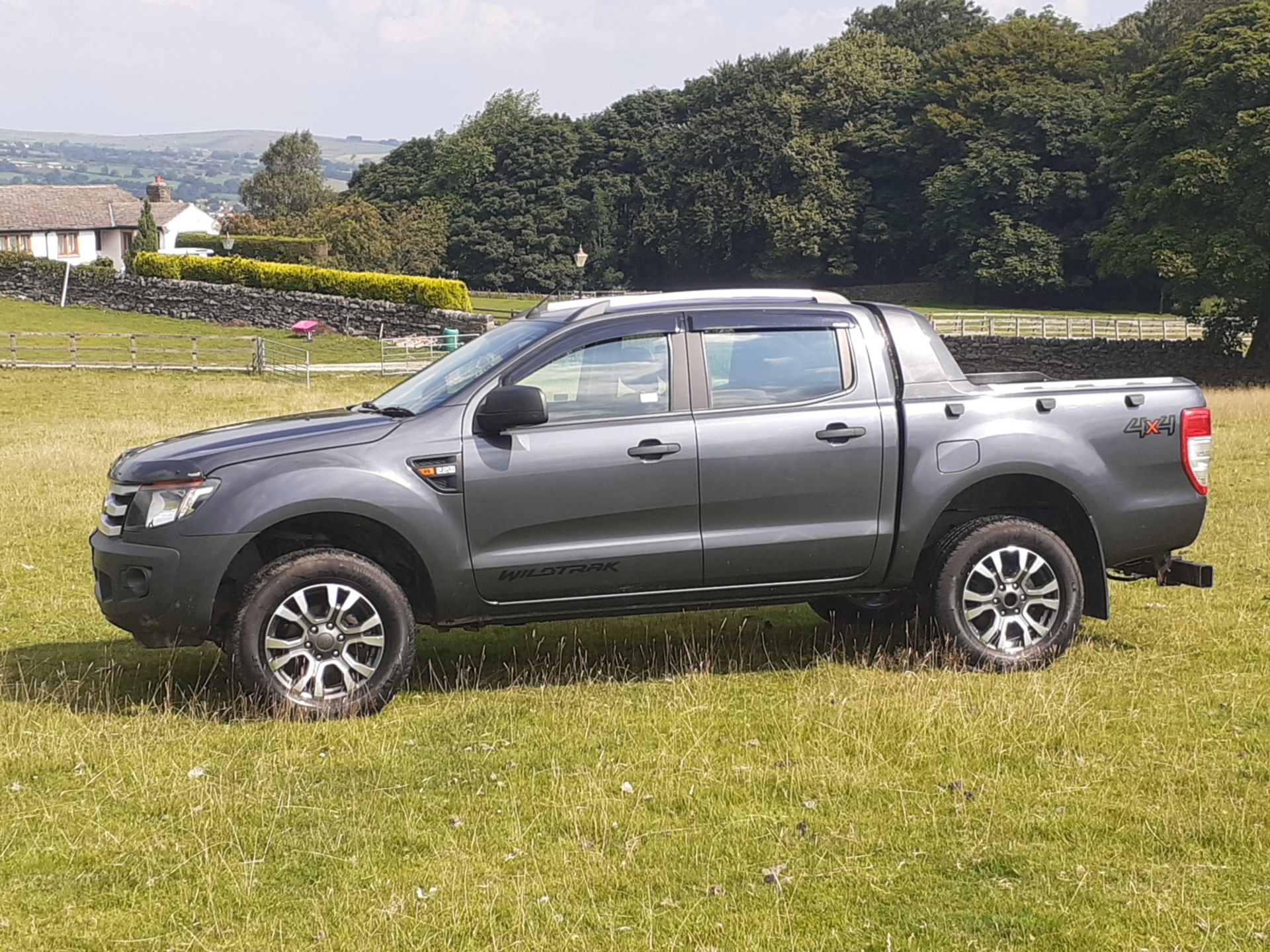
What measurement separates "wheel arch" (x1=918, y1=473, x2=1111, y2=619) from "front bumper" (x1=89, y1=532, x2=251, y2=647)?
3.52 metres

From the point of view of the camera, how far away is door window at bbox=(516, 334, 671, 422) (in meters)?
7.04

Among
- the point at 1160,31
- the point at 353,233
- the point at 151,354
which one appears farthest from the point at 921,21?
the point at 151,354

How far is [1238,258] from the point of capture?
39625mm

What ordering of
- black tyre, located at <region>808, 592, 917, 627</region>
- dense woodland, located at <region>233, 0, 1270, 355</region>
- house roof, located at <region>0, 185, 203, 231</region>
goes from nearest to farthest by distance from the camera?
black tyre, located at <region>808, 592, 917, 627</region>, dense woodland, located at <region>233, 0, 1270, 355</region>, house roof, located at <region>0, 185, 203, 231</region>

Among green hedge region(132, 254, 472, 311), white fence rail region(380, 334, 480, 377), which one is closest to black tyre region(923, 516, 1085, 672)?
white fence rail region(380, 334, 480, 377)

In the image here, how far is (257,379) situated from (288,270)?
1486 centimetres

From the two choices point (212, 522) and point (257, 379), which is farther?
point (257, 379)

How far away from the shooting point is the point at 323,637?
21.7 feet

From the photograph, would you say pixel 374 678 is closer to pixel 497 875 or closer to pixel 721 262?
pixel 497 875

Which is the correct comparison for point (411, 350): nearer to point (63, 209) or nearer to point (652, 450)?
point (652, 450)

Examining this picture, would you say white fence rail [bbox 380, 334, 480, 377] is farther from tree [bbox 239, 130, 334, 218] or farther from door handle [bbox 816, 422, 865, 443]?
tree [bbox 239, 130, 334, 218]

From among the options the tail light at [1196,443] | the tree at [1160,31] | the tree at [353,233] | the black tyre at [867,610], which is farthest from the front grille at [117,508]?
the tree at [1160,31]

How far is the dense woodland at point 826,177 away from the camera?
246 feet

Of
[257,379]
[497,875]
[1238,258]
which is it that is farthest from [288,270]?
[497,875]
